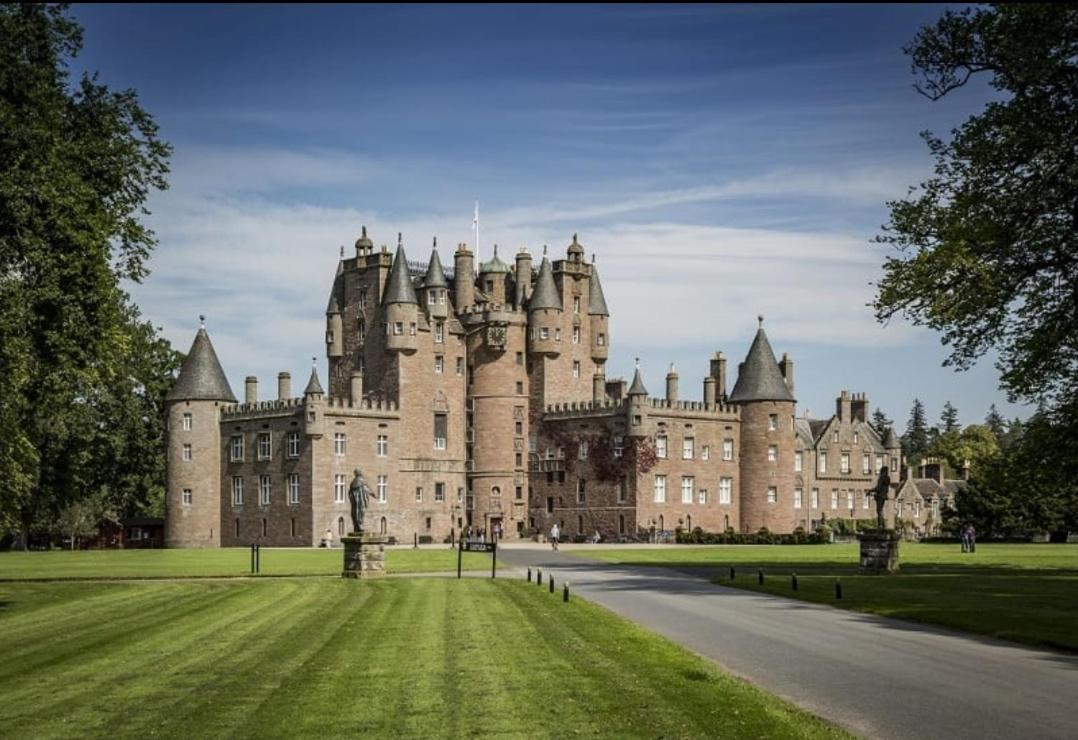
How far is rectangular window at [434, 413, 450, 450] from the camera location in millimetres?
98375

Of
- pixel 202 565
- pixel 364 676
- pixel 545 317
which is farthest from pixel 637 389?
pixel 364 676

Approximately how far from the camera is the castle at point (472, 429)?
304ft

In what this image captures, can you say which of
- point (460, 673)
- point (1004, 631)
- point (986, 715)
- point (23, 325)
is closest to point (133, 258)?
point (23, 325)

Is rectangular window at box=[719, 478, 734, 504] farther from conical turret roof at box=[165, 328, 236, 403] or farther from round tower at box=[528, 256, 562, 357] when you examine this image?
conical turret roof at box=[165, 328, 236, 403]

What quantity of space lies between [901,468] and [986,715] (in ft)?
354

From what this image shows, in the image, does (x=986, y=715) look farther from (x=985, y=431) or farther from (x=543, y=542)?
(x=985, y=431)

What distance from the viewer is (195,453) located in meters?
93.6

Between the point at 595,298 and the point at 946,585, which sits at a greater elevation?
the point at 595,298

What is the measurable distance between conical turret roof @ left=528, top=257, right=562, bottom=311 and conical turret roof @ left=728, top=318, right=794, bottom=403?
1381cm

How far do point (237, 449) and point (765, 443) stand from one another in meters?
35.5

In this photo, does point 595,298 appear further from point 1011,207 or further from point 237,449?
point 1011,207

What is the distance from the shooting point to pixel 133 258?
37.4 metres

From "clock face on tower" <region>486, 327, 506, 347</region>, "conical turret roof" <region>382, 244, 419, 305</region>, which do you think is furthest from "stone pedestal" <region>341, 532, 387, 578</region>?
"clock face on tower" <region>486, 327, 506, 347</region>

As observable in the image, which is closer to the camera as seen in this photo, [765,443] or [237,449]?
[237,449]
